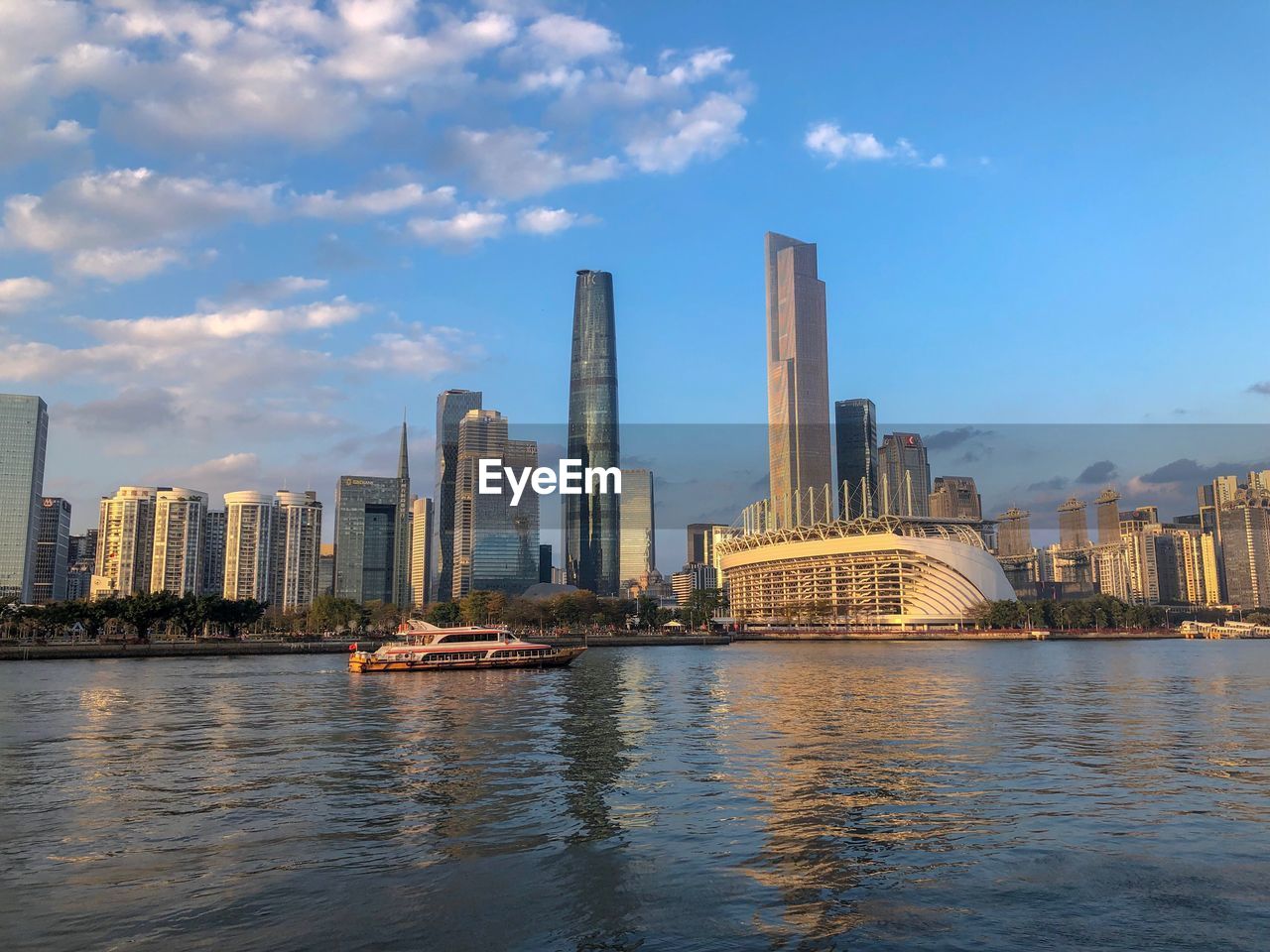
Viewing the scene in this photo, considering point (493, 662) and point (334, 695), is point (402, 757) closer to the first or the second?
point (334, 695)

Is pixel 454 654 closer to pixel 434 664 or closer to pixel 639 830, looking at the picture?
pixel 434 664

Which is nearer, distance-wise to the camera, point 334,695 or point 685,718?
point 685,718

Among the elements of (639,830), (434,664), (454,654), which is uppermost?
(454,654)

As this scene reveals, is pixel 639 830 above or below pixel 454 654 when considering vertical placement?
below

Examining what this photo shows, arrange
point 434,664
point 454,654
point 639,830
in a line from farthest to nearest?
1. point 454,654
2. point 434,664
3. point 639,830

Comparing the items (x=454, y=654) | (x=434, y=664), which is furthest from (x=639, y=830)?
(x=454, y=654)

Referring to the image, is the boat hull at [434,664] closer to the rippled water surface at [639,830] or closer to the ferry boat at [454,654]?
the ferry boat at [454,654]

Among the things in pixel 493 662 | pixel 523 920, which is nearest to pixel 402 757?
pixel 523 920

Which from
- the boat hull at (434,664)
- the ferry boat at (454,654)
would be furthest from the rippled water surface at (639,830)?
the ferry boat at (454,654)
